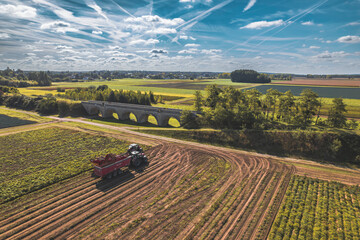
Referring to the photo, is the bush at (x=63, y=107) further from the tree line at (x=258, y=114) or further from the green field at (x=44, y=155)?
the tree line at (x=258, y=114)

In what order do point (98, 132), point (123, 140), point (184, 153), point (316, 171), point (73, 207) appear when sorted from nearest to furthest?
point (73, 207), point (316, 171), point (184, 153), point (123, 140), point (98, 132)

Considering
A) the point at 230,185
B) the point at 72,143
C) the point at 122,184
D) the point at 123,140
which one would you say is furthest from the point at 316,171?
the point at 72,143

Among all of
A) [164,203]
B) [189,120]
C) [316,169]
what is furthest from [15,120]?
[316,169]

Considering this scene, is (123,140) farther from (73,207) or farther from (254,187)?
(254,187)

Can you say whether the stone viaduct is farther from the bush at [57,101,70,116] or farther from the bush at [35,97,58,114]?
the bush at [35,97,58,114]

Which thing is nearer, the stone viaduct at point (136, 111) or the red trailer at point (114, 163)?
the red trailer at point (114, 163)

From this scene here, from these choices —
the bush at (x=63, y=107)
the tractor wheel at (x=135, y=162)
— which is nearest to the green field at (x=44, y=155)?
the tractor wheel at (x=135, y=162)
